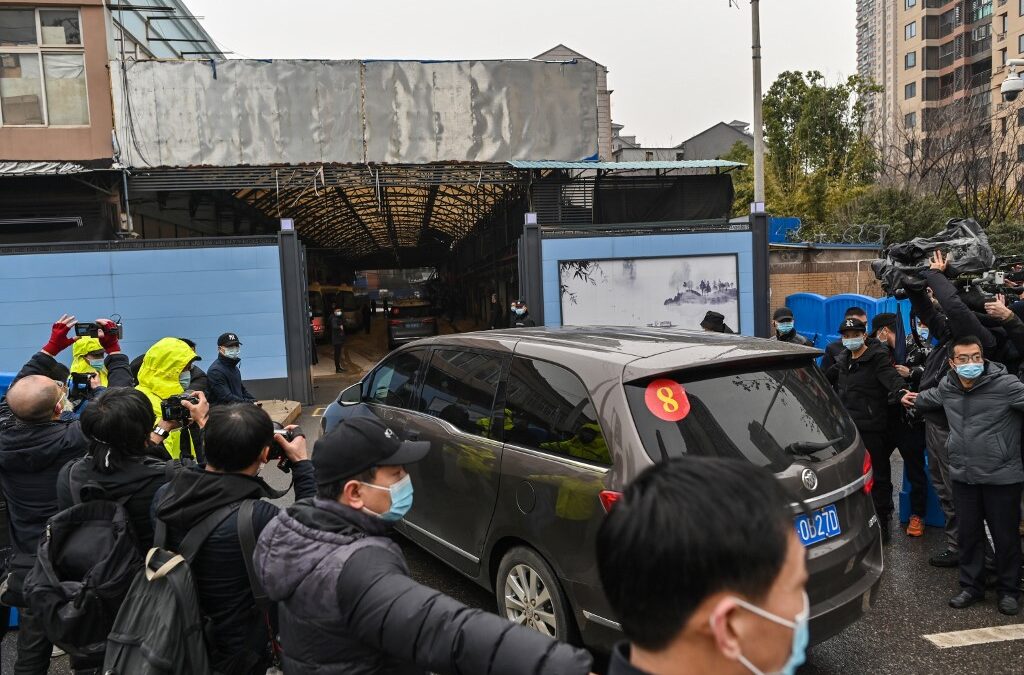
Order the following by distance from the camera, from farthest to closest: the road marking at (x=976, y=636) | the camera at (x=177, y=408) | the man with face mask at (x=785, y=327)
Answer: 1. the man with face mask at (x=785, y=327)
2. the road marking at (x=976, y=636)
3. the camera at (x=177, y=408)

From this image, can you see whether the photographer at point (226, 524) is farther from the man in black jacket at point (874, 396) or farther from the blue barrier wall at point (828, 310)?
the blue barrier wall at point (828, 310)

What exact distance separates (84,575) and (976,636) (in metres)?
4.42

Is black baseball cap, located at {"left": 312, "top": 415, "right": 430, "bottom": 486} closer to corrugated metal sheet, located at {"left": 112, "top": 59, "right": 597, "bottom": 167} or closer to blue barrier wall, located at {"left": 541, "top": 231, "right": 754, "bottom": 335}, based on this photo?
blue barrier wall, located at {"left": 541, "top": 231, "right": 754, "bottom": 335}

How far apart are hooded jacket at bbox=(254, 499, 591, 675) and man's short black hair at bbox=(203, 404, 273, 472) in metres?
0.59

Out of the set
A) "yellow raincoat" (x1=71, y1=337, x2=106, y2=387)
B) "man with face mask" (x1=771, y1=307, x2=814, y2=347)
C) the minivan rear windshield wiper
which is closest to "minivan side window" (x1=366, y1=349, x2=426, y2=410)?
"yellow raincoat" (x1=71, y1=337, x2=106, y2=387)

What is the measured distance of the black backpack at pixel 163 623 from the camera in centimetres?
205

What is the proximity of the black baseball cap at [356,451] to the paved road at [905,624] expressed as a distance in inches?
103

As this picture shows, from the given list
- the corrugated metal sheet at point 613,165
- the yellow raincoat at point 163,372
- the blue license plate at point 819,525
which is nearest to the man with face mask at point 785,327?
the blue license plate at point 819,525

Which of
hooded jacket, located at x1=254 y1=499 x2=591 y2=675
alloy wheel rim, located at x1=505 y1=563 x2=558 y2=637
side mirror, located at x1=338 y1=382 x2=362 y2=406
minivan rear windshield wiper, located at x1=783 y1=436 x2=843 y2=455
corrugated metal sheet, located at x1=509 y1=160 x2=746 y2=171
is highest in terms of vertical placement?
corrugated metal sheet, located at x1=509 y1=160 x2=746 y2=171

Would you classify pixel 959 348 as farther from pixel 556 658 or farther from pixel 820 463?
pixel 556 658

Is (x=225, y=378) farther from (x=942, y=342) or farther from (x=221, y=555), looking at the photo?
(x=942, y=342)

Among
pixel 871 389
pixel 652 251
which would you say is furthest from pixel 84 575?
pixel 652 251

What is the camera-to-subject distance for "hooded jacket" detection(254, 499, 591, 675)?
4.54 feet

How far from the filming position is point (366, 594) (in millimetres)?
1547
